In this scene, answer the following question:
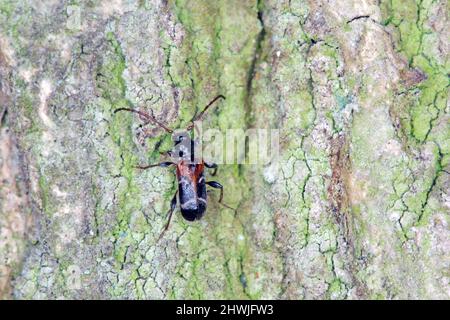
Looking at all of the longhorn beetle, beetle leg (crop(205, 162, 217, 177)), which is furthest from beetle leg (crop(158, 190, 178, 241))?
beetle leg (crop(205, 162, 217, 177))

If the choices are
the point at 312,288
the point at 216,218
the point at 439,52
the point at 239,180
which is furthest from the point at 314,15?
Answer: the point at 312,288

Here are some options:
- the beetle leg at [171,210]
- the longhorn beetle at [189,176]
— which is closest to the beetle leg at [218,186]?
→ the longhorn beetle at [189,176]

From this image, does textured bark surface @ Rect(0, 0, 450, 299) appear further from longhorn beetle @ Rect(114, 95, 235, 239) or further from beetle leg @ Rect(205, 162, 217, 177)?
beetle leg @ Rect(205, 162, 217, 177)

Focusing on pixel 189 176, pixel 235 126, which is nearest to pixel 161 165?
pixel 189 176

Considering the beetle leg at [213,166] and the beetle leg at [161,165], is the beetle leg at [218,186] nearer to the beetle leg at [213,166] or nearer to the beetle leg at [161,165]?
the beetle leg at [213,166]

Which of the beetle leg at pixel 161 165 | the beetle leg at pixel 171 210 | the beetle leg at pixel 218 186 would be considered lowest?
the beetle leg at pixel 171 210

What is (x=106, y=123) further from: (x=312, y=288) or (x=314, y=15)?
(x=312, y=288)

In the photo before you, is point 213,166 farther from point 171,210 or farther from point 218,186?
point 171,210

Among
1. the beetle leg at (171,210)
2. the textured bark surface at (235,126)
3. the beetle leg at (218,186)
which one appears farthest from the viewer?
the beetle leg at (218,186)
